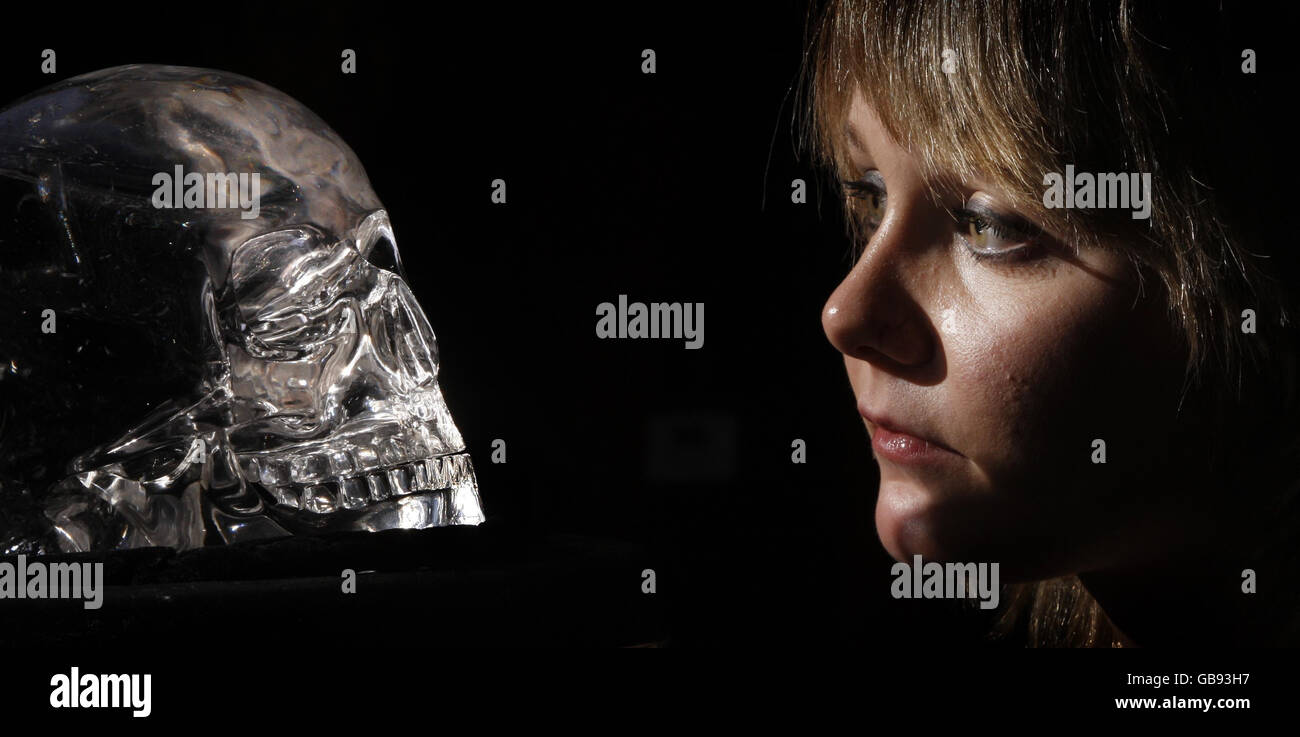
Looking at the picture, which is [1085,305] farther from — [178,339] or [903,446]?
[178,339]

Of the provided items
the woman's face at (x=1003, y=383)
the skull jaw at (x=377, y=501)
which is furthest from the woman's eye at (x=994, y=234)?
the skull jaw at (x=377, y=501)

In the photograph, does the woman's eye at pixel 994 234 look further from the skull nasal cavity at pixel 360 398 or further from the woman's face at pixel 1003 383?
the skull nasal cavity at pixel 360 398

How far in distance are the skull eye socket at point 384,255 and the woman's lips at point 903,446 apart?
1.75 feet

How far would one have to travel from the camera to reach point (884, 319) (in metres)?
1.06

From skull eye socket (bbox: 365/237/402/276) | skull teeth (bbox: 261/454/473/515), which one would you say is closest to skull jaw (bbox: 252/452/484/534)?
skull teeth (bbox: 261/454/473/515)

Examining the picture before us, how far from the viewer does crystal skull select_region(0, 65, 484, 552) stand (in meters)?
1.16

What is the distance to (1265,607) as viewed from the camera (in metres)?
1.06

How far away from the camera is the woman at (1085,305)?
987mm

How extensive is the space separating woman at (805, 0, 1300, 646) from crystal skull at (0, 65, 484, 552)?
51 centimetres

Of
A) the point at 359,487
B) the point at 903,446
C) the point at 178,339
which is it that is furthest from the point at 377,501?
the point at 903,446

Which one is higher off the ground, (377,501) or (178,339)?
(178,339)

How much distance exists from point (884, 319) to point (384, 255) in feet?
1.81
